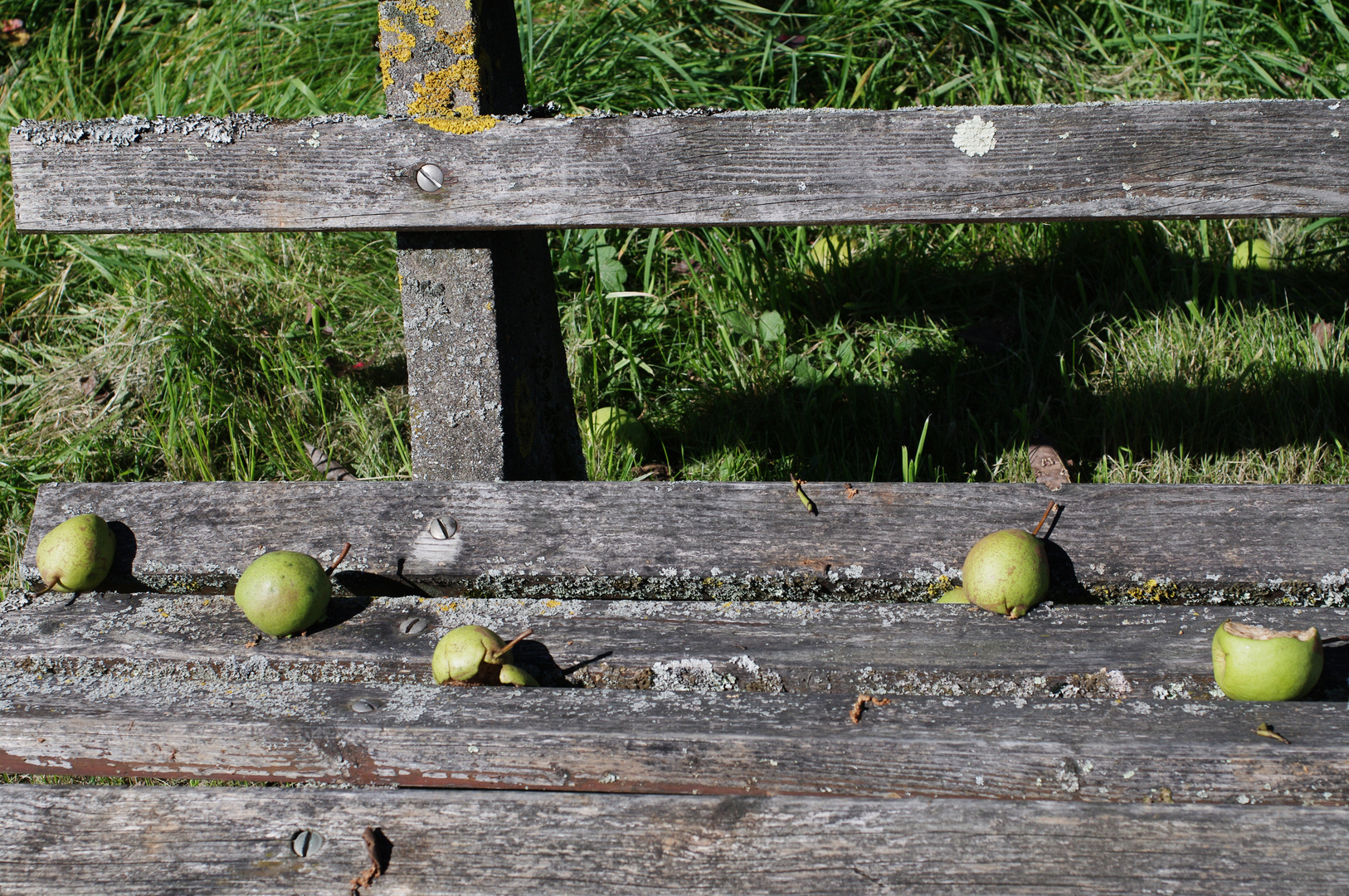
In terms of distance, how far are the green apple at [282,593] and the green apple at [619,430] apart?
1.16m

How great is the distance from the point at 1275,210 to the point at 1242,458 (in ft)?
4.09

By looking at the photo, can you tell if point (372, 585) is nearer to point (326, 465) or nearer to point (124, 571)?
point (124, 571)

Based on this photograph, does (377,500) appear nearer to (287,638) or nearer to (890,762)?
(287,638)

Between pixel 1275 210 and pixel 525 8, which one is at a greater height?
pixel 525 8

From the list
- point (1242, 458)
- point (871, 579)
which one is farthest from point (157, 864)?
point (1242, 458)

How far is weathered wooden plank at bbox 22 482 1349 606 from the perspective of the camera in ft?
5.29

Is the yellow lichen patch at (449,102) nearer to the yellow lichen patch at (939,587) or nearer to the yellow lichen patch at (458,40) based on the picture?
the yellow lichen patch at (458,40)

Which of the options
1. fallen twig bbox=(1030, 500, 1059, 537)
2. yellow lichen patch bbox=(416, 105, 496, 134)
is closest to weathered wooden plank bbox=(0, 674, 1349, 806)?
fallen twig bbox=(1030, 500, 1059, 537)

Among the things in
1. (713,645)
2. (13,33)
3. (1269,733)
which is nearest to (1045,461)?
(1269,733)

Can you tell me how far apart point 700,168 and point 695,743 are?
38.0 inches

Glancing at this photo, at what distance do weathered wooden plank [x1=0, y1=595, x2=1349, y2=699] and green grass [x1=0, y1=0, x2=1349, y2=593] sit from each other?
104 cm

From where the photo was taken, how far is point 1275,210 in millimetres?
1552

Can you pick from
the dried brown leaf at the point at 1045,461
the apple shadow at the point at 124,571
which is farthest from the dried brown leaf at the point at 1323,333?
the apple shadow at the point at 124,571

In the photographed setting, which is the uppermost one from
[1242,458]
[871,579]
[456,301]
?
[1242,458]
